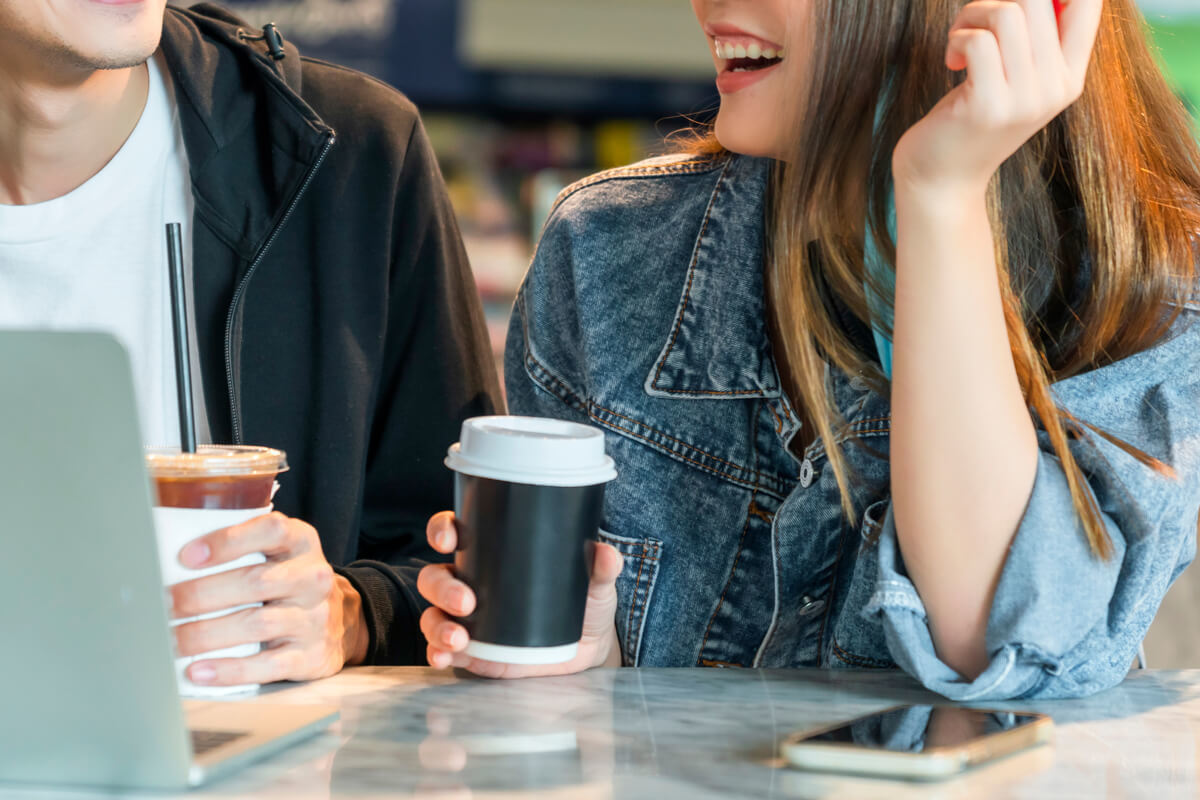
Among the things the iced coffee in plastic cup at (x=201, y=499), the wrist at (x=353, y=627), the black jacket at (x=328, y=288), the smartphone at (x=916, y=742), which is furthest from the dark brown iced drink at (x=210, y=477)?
the black jacket at (x=328, y=288)

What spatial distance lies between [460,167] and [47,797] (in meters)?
4.07

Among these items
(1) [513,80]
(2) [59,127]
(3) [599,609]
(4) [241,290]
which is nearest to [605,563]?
(3) [599,609]

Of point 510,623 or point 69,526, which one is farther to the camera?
point 510,623

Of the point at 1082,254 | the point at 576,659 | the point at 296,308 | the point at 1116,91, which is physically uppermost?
the point at 1116,91

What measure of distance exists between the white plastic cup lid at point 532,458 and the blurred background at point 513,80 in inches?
132

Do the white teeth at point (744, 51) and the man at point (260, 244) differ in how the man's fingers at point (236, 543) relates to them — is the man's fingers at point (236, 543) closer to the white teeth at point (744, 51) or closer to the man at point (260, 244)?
the man at point (260, 244)

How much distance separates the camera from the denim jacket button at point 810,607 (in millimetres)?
1089

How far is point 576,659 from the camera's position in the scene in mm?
872

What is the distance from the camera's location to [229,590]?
789mm

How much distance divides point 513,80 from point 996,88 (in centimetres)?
389

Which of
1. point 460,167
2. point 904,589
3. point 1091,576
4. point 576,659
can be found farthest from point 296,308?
point 460,167

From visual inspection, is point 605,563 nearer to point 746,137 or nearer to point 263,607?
point 263,607

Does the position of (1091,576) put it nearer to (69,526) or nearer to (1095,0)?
(1095,0)

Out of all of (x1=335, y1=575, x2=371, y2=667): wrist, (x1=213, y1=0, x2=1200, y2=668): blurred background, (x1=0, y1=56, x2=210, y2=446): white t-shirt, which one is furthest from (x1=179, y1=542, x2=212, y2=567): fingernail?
(x1=213, y1=0, x2=1200, y2=668): blurred background
